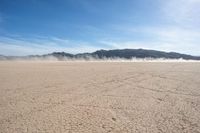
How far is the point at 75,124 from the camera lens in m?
5.47

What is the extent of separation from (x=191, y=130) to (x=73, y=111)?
3390 mm

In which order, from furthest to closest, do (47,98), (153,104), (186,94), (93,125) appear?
1. (186,94)
2. (47,98)
3. (153,104)
4. (93,125)

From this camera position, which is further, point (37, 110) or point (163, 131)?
point (37, 110)

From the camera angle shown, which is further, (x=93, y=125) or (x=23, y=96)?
(x=23, y=96)

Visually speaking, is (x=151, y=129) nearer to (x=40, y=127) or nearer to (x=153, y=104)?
(x=153, y=104)

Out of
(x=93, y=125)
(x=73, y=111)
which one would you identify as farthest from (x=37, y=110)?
(x=93, y=125)

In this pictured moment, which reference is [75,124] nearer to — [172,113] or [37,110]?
[37,110]

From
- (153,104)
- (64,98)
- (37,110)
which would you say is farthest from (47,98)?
(153,104)

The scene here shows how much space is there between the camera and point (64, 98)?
26.3 ft

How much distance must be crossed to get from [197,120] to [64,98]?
15.4 ft

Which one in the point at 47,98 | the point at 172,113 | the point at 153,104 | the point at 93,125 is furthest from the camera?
the point at 47,98

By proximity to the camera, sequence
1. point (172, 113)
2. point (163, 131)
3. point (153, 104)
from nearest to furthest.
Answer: point (163, 131)
point (172, 113)
point (153, 104)

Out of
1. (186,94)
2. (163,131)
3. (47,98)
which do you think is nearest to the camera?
(163,131)

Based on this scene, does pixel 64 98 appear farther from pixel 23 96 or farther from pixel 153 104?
pixel 153 104
